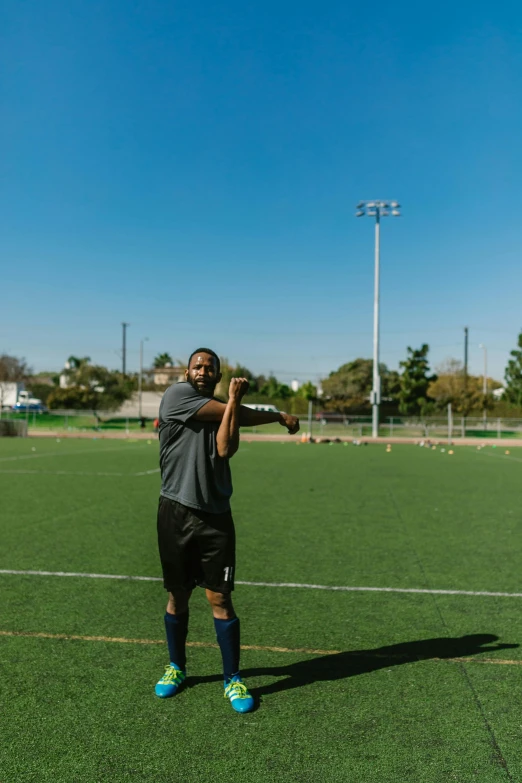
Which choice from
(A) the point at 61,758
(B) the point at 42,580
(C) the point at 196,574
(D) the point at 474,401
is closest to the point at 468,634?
(C) the point at 196,574

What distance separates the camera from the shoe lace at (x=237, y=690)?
3998mm

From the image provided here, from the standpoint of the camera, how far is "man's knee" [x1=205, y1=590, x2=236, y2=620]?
4078 millimetres

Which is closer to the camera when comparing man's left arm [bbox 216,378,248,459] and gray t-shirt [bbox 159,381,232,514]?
man's left arm [bbox 216,378,248,459]

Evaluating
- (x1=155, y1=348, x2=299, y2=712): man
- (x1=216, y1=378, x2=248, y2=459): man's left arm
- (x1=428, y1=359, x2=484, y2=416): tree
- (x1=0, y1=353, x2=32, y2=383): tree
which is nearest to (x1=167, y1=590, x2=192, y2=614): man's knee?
(x1=155, y1=348, x2=299, y2=712): man

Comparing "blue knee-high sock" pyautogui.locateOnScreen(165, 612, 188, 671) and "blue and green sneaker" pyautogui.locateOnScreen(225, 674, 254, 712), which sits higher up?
"blue knee-high sock" pyautogui.locateOnScreen(165, 612, 188, 671)

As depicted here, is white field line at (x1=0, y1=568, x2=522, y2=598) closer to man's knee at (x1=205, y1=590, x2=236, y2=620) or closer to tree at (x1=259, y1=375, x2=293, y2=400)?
man's knee at (x1=205, y1=590, x2=236, y2=620)

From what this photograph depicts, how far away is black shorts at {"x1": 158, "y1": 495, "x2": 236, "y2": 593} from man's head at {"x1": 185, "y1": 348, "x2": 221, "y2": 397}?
2.18 feet

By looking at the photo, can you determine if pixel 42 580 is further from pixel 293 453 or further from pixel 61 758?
pixel 293 453

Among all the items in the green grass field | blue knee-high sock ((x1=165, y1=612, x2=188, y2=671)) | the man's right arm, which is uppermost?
the man's right arm

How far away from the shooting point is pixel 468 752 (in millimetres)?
3498

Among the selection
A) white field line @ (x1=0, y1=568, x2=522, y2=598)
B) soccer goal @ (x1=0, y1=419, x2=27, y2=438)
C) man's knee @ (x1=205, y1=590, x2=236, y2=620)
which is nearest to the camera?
man's knee @ (x1=205, y1=590, x2=236, y2=620)

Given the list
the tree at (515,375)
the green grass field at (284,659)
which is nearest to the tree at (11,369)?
the tree at (515,375)

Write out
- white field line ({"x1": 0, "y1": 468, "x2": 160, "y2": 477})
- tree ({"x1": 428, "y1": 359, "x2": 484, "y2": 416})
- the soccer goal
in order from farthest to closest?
tree ({"x1": 428, "y1": 359, "x2": 484, "y2": 416}) → the soccer goal → white field line ({"x1": 0, "y1": 468, "x2": 160, "y2": 477})

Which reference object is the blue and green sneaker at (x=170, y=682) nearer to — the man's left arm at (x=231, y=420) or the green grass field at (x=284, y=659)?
the green grass field at (x=284, y=659)
